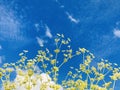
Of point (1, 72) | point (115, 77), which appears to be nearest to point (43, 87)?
point (1, 72)

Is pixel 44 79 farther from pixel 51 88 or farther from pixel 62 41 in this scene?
pixel 62 41

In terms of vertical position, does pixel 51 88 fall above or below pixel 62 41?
below

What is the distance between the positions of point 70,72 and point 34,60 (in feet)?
7.34

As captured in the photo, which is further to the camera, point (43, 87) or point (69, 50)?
point (69, 50)

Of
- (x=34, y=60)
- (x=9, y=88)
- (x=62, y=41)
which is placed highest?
(x=62, y=41)

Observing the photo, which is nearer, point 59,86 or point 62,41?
point 59,86

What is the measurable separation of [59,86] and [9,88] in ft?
6.92

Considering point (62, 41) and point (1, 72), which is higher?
point (62, 41)

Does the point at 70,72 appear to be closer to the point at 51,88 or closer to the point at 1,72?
the point at 51,88

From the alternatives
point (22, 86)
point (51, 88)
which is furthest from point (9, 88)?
point (51, 88)

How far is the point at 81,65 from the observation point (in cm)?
1938

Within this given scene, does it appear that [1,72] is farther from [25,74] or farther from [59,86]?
[59,86]

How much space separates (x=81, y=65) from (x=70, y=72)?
748 millimetres

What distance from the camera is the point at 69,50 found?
1952 cm
